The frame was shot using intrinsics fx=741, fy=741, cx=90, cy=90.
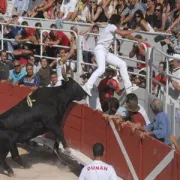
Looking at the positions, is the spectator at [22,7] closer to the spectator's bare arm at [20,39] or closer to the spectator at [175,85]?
the spectator's bare arm at [20,39]

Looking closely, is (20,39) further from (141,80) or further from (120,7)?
(141,80)

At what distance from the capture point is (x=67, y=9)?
1688cm

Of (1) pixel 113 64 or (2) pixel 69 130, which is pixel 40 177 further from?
(1) pixel 113 64

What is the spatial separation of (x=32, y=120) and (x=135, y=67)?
2.45 metres

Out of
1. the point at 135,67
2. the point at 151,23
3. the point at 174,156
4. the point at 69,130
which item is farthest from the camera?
the point at 151,23

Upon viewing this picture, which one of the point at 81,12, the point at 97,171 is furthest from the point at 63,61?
the point at 97,171

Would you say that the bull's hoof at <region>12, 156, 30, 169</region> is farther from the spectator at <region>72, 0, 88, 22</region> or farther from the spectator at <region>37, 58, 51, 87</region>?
the spectator at <region>72, 0, 88, 22</region>

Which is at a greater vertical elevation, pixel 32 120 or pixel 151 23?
pixel 151 23

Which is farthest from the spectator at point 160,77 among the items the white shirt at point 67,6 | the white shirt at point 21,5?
the white shirt at point 21,5

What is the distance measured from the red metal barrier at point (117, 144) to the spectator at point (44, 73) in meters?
0.52

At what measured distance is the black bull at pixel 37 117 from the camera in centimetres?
1157

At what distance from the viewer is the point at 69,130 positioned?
12.2m

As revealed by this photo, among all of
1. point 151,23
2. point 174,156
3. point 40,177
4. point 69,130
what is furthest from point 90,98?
point 174,156

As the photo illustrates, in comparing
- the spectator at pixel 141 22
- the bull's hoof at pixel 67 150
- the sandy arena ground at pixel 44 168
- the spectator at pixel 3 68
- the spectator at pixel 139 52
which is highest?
the spectator at pixel 141 22
